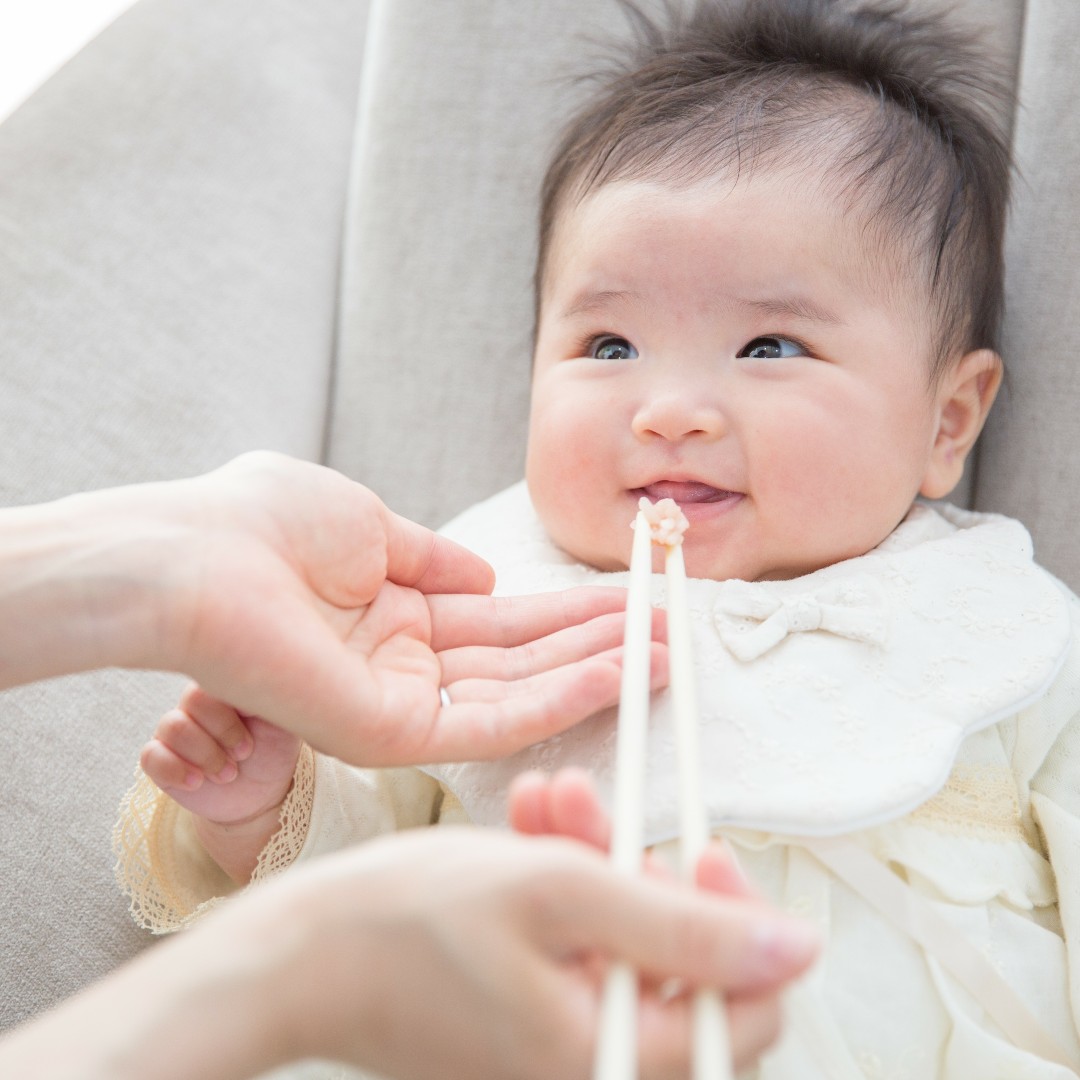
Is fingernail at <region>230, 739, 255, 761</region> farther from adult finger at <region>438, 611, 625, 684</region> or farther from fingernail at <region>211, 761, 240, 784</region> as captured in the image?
adult finger at <region>438, 611, 625, 684</region>

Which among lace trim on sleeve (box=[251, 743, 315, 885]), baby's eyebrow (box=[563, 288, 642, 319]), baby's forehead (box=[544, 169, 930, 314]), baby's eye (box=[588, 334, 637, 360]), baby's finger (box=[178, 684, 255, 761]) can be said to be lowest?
lace trim on sleeve (box=[251, 743, 315, 885])

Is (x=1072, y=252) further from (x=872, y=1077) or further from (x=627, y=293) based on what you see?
(x=872, y=1077)

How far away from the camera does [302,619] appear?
3.06ft

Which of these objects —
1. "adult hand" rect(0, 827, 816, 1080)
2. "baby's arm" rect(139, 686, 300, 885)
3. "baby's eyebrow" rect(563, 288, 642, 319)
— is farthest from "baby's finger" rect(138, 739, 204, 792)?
"baby's eyebrow" rect(563, 288, 642, 319)

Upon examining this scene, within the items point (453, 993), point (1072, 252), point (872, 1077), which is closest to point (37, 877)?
point (453, 993)

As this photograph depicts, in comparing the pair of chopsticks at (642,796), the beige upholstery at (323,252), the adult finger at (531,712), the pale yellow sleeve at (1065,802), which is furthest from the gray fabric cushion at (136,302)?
the pale yellow sleeve at (1065,802)

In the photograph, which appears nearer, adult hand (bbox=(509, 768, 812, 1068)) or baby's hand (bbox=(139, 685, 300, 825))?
adult hand (bbox=(509, 768, 812, 1068))

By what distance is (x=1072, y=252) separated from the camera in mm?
1436

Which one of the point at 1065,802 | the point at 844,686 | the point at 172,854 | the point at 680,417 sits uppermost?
the point at 680,417

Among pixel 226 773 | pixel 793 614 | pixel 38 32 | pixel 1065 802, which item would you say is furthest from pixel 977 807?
pixel 38 32

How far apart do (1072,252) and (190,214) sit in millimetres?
1231

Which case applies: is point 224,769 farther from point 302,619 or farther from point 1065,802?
point 1065,802

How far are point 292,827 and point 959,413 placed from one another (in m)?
0.92

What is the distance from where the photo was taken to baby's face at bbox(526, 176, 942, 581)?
3.75 feet
